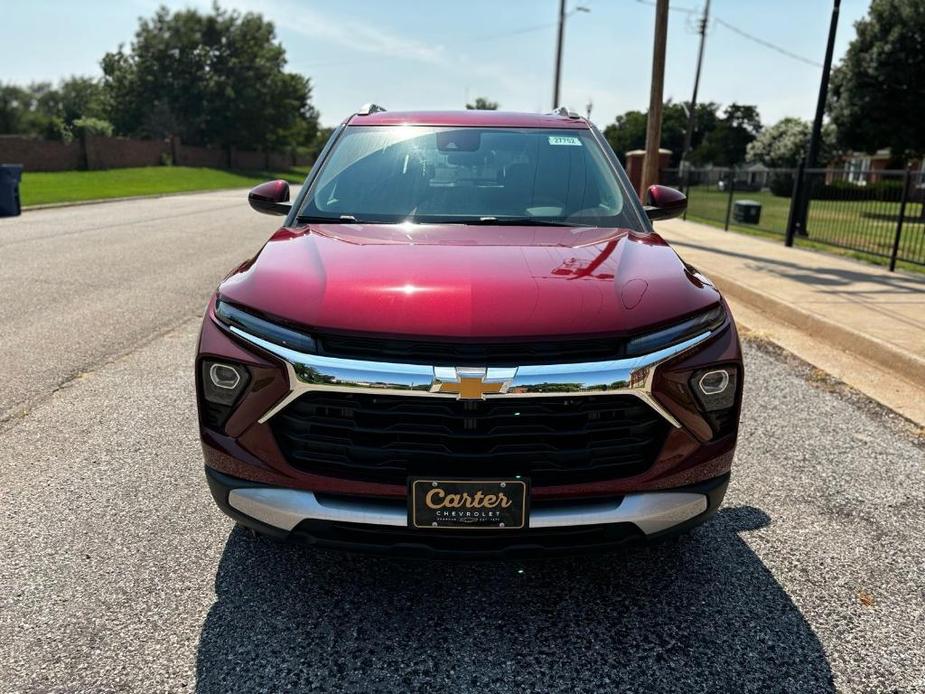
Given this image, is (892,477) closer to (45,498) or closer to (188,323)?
(45,498)

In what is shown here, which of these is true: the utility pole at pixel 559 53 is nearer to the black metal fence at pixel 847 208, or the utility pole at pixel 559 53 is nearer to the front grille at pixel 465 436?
the black metal fence at pixel 847 208

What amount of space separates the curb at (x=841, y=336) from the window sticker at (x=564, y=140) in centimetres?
333

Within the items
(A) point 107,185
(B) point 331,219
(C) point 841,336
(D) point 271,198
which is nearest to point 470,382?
(B) point 331,219

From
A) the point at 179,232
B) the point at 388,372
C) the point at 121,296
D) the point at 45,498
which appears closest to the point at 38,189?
the point at 179,232

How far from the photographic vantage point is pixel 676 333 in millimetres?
2375

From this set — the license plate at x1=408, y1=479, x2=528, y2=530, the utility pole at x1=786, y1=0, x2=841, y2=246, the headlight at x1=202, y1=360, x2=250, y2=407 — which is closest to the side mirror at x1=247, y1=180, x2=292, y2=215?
the headlight at x1=202, y1=360, x2=250, y2=407

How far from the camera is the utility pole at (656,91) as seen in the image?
1363cm

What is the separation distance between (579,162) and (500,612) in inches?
89.8

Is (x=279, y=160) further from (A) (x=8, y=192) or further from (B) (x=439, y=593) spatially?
(B) (x=439, y=593)

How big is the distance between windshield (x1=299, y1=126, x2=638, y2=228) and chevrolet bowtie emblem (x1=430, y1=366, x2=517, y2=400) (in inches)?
50.2

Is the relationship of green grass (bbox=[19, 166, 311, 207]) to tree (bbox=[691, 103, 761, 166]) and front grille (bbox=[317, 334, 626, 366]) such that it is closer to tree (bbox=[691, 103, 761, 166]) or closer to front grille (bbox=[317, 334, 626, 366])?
front grille (bbox=[317, 334, 626, 366])

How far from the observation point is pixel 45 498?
333 cm

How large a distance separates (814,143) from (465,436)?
15.0 meters

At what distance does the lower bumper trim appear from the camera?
226cm
